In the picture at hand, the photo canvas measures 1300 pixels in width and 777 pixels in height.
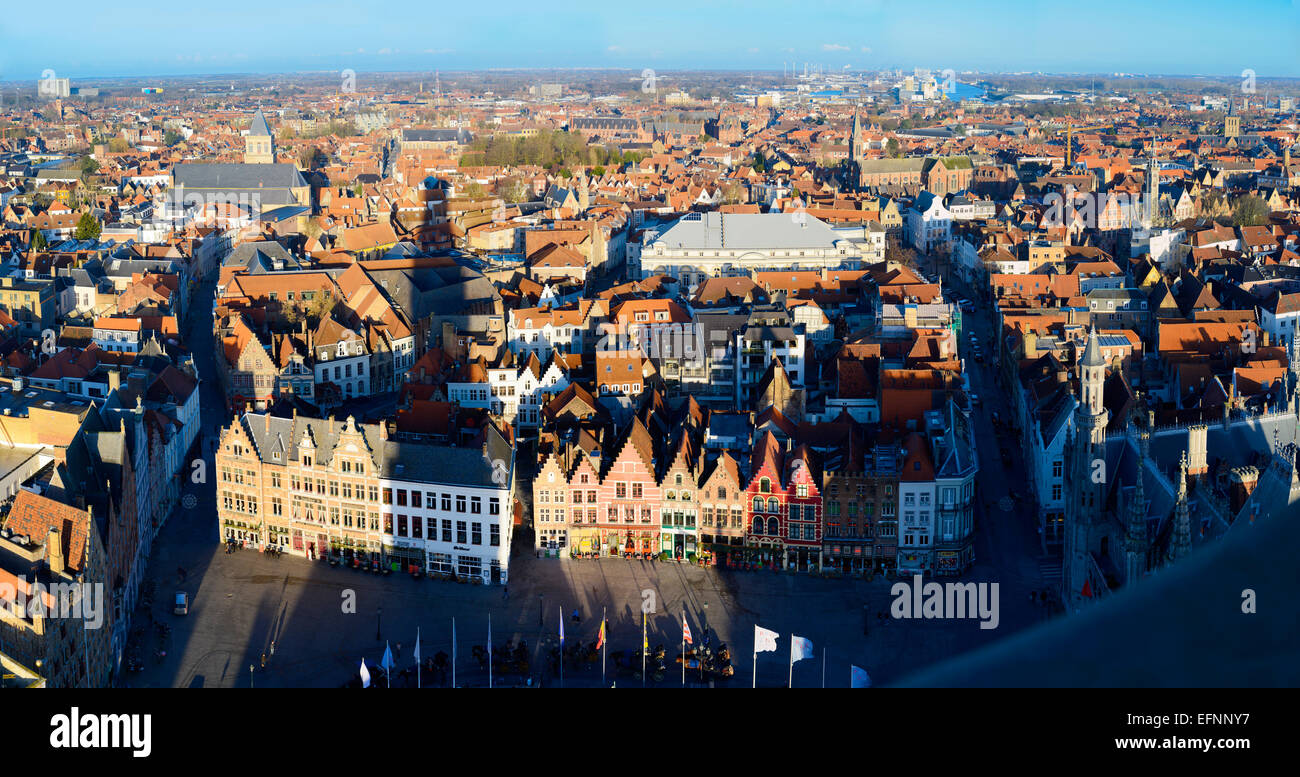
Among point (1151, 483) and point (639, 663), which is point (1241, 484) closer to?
point (1151, 483)

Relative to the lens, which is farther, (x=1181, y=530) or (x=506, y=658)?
(x=506, y=658)

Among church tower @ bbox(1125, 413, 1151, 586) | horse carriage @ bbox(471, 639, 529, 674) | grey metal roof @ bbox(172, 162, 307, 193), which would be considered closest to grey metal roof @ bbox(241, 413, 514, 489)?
horse carriage @ bbox(471, 639, 529, 674)

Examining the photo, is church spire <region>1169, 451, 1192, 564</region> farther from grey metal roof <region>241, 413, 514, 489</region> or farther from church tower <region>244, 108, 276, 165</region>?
church tower <region>244, 108, 276, 165</region>

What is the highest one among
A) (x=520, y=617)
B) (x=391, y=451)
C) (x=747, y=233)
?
(x=747, y=233)

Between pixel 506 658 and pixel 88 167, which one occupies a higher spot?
pixel 88 167

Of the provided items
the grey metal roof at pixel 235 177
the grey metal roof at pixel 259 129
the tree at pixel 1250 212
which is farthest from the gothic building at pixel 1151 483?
the grey metal roof at pixel 259 129

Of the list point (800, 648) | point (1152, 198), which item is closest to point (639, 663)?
point (800, 648)
